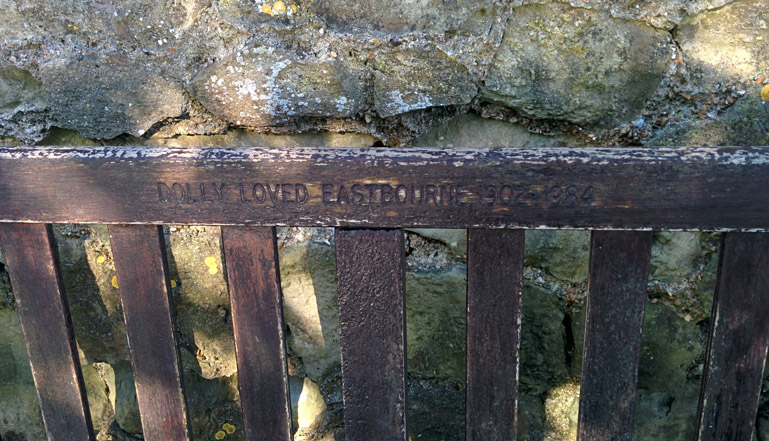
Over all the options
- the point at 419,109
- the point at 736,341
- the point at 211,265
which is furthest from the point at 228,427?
the point at 736,341

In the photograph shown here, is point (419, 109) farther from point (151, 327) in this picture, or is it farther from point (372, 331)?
point (151, 327)

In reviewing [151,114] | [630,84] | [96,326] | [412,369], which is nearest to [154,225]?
[151,114]

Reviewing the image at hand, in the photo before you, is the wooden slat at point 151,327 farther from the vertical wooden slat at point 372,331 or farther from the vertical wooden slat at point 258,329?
the vertical wooden slat at point 372,331

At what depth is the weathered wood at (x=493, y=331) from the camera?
2.79ft

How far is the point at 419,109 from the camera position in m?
0.99

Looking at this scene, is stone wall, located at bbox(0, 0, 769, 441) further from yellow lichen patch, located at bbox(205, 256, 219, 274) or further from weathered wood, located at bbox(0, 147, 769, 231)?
weathered wood, located at bbox(0, 147, 769, 231)

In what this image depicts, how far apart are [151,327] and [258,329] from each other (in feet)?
0.57

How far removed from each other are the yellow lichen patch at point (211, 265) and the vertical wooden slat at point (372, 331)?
1.07ft

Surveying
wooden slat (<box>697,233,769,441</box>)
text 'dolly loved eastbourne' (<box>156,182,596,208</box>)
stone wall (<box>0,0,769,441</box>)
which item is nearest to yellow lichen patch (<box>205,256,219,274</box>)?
stone wall (<box>0,0,769,441</box>)

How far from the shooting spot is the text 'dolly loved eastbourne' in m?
0.79

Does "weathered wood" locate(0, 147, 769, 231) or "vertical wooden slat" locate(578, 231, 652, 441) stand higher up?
"weathered wood" locate(0, 147, 769, 231)

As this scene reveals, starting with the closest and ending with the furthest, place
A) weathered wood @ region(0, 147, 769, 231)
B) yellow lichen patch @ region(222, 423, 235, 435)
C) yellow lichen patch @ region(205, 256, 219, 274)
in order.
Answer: weathered wood @ region(0, 147, 769, 231) → yellow lichen patch @ region(205, 256, 219, 274) → yellow lichen patch @ region(222, 423, 235, 435)

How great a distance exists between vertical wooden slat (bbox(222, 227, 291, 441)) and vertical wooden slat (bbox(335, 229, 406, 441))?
10 centimetres

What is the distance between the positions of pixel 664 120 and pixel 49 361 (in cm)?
106
